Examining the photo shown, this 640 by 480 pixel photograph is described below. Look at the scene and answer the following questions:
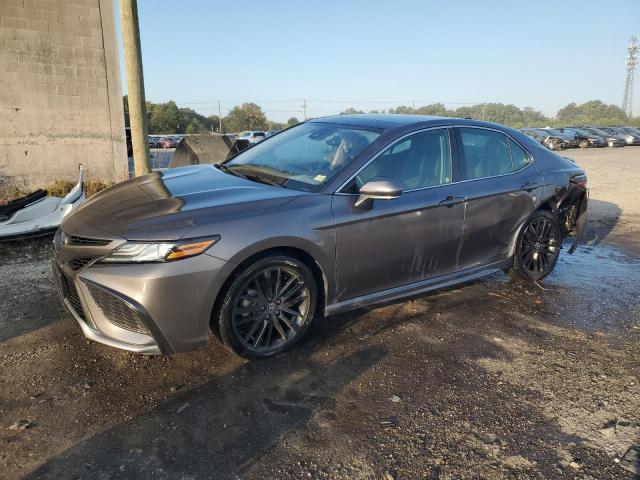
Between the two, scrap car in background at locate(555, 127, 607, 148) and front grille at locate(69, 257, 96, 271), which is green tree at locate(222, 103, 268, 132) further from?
front grille at locate(69, 257, 96, 271)

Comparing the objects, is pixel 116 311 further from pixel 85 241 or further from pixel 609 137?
pixel 609 137

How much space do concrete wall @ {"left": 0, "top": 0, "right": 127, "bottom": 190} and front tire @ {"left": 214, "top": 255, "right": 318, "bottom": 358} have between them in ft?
21.7

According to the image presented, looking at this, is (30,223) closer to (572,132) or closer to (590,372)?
(590,372)

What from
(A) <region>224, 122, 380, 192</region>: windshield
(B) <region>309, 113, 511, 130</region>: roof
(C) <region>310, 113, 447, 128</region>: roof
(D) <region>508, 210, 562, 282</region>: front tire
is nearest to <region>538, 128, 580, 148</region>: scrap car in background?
(D) <region>508, 210, 562, 282</region>: front tire

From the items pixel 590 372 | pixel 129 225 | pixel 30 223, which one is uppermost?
pixel 129 225

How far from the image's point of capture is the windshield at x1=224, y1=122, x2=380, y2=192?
3568 mm

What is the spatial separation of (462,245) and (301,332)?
5.38ft

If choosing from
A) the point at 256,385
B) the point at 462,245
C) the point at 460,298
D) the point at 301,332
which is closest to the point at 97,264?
the point at 256,385

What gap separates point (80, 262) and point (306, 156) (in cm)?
185

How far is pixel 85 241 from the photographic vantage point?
293 centimetres

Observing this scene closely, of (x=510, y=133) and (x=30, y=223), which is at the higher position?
(x=510, y=133)

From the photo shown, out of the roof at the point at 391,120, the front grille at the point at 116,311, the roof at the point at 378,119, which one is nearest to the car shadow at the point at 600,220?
the roof at the point at 391,120

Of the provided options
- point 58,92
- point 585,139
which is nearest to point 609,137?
point 585,139

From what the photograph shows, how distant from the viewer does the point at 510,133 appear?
15.4 feet
